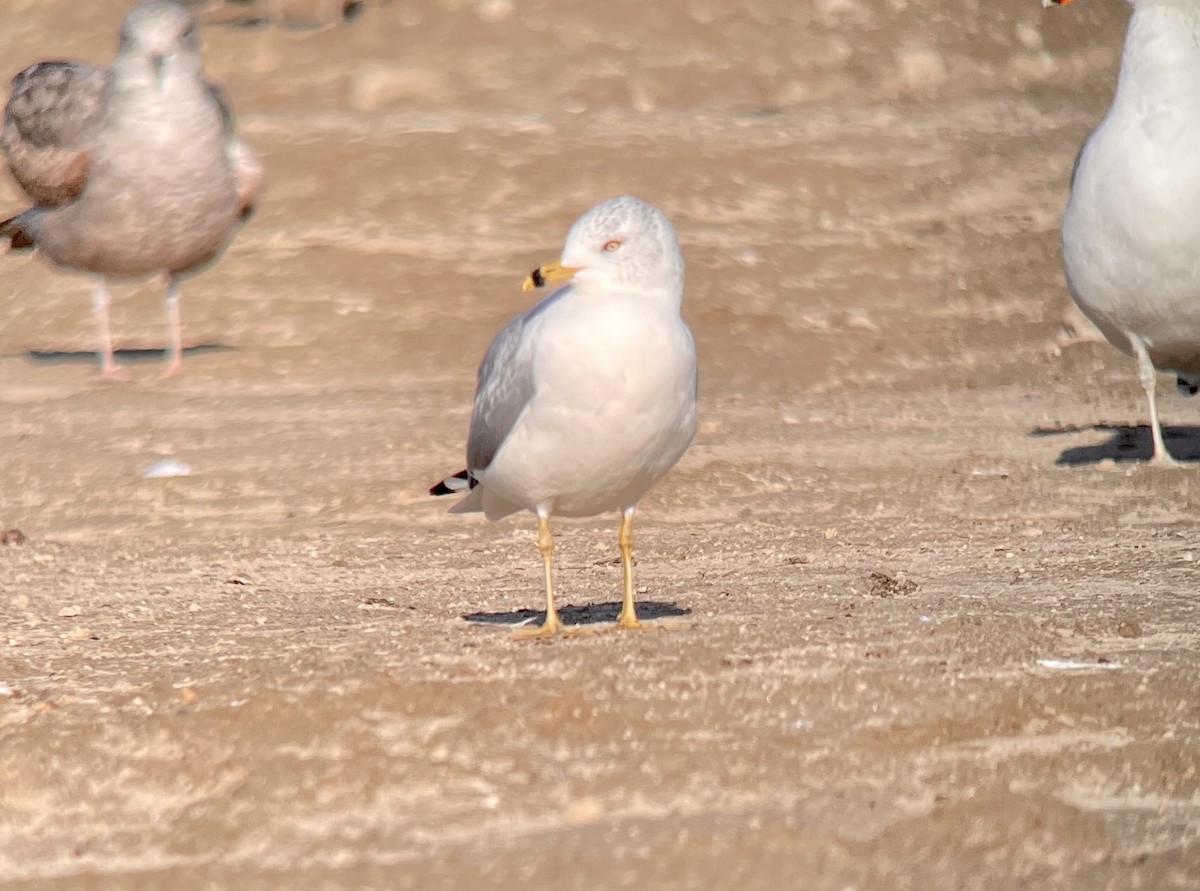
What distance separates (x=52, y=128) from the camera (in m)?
12.0

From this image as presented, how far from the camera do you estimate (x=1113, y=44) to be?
18.6 meters

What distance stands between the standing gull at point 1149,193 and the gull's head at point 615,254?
353 cm

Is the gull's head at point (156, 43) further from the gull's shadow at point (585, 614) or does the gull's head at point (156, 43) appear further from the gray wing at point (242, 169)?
the gull's shadow at point (585, 614)

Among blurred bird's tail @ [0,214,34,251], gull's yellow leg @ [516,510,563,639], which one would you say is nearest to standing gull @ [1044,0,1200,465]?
gull's yellow leg @ [516,510,563,639]

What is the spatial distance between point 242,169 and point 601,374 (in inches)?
279

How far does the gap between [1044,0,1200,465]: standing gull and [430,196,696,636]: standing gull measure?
3439 mm

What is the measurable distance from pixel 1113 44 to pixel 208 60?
8.32m

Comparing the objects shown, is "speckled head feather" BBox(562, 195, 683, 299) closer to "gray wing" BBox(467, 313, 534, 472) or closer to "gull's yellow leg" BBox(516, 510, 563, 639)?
"gray wing" BBox(467, 313, 534, 472)

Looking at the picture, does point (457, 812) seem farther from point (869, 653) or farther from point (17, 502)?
point (17, 502)

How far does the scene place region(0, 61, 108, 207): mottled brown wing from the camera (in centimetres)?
1191

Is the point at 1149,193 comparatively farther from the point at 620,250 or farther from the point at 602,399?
the point at 602,399

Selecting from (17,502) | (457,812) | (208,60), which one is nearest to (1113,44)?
(208,60)

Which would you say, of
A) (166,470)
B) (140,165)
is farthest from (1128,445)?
(140,165)

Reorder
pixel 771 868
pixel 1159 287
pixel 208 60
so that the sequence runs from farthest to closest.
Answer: pixel 208 60, pixel 1159 287, pixel 771 868
